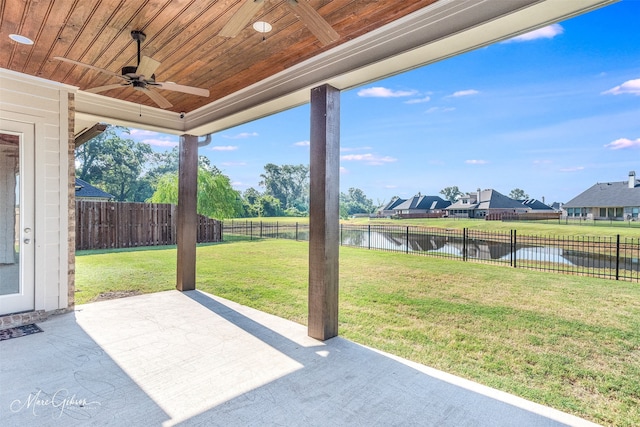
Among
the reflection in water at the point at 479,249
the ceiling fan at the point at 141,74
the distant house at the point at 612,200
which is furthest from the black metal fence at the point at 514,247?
the ceiling fan at the point at 141,74

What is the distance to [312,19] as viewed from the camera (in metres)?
1.67

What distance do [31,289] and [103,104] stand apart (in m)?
2.28

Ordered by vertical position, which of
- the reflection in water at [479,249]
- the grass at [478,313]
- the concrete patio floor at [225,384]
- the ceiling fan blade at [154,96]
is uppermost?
the ceiling fan blade at [154,96]

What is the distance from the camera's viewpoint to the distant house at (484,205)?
7.58 m

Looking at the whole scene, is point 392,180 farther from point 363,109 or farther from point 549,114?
point 549,114

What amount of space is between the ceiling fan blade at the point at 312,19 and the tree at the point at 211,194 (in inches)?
448

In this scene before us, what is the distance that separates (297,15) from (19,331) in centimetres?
370

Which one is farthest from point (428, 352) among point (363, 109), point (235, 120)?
point (363, 109)

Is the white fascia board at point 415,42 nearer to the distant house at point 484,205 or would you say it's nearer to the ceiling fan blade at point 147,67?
the ceiling fan blade at point 147,67

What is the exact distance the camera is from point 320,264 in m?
2.80

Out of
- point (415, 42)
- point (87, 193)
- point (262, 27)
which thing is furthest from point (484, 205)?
point (87, 193)

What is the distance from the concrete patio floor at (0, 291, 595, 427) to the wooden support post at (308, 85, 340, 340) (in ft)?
0.79

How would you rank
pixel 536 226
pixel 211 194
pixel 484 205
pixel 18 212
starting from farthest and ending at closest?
1. pixel 211 194
2. pixel 484 205
3. pixel 536 226
4. pixel 18 212

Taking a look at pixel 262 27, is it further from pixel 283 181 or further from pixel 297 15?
pixel 283 181
